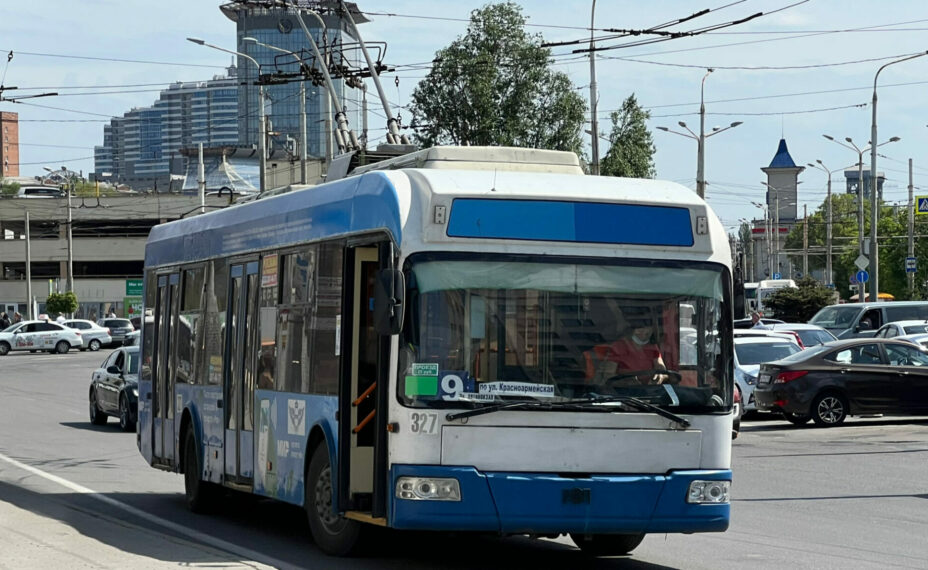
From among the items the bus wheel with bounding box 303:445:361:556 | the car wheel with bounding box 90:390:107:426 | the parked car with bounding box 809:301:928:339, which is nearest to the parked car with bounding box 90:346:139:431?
the car wheel with bounding box 90:390:107:426

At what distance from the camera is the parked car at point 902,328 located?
35.9 m

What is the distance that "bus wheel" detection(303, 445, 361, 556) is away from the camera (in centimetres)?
1024

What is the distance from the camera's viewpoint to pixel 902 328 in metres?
35.9

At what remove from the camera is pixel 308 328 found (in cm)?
1101

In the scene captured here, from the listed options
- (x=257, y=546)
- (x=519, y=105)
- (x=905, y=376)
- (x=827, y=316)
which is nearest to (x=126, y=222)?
(x=519, y=105)

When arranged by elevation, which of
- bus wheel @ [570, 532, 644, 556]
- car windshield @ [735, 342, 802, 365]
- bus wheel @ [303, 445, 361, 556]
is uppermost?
car windshield @ [735, 342, 802, 365]

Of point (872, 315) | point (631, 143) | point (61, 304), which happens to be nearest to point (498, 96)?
point (631, 143)

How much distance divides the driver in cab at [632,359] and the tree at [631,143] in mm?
48004

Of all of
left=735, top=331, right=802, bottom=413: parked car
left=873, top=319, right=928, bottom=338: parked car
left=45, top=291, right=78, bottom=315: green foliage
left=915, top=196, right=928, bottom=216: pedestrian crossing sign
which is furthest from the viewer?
left=45, top=291, right=78, bottom=315: green foliage

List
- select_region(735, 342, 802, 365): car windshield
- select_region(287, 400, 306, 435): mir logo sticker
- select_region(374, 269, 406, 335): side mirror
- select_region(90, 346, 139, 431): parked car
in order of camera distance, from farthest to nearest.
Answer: select_region(735, 342, 802, 365): car windshield < select_region(90, 346, 139, 431): parked car < select_region(287, 400, 306, 435): mir logo sticker < select_region(374, 269, 406, 335): side mirror

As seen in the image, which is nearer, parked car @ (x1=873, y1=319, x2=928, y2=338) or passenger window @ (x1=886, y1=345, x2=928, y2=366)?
passenger window @ (x1=886, y1=345, x2=928, y2=366)

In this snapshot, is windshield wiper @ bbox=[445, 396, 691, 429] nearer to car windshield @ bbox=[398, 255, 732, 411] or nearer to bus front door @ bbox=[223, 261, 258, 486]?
car windshield @ bbox=[398, 255, 732, 411]

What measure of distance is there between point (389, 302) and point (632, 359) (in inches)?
61.9

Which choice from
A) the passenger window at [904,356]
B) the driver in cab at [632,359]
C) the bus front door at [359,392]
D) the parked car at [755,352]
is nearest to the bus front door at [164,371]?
the bus front door at [359,392]
